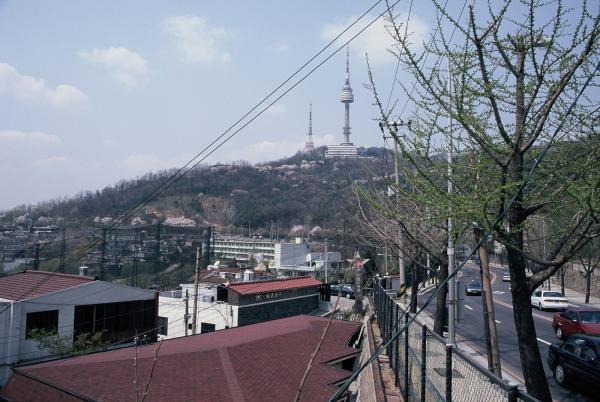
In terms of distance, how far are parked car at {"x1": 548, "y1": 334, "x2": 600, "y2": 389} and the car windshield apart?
608 cm

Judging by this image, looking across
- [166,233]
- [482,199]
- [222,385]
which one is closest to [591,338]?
[482,199]

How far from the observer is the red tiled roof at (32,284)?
20.7m

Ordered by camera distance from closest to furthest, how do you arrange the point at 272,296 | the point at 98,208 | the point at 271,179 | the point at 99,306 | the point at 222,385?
the point at 222,385, the point at 99,306, the point at 272,296, the point at 98,208, the point at 271,179

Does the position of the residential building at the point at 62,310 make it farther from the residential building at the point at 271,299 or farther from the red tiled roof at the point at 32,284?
the residential building at the point at 271,299

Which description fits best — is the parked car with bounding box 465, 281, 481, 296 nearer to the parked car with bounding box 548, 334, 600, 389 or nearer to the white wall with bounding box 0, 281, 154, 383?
the white wall with bounding box 0, 281, 154, 383

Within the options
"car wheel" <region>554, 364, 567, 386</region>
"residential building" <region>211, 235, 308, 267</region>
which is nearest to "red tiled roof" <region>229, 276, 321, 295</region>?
"car wheel" <region>554, 364, 567, 386</region>

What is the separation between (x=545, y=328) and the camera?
66.5 feet

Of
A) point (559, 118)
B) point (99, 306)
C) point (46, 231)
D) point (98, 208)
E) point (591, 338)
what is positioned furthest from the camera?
point (98, 208)

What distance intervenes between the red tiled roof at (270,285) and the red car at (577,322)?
17.8m

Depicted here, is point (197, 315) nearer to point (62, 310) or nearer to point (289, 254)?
point (62, 310)

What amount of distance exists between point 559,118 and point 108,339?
2284 centimetres

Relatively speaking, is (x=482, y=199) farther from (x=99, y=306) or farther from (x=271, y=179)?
(x=271, y=179)

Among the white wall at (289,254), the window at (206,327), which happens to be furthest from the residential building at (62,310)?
the white wall at (289,254)

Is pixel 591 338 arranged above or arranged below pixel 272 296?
above
